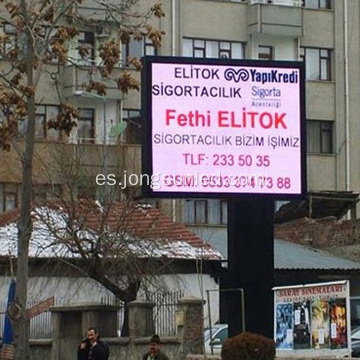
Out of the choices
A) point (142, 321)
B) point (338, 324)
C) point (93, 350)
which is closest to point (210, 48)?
point (142, 321)

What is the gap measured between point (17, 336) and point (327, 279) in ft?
80.0

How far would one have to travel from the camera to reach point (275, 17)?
57.3 meters

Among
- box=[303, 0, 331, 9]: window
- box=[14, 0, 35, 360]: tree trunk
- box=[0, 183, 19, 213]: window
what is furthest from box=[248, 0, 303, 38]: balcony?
box=[14, 0, 35, 360]: tree trunk

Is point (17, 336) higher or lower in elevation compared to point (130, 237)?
lower

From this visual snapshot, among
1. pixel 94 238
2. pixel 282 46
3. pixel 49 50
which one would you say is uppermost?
pixel 282 46

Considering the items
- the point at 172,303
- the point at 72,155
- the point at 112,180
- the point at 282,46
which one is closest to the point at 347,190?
the point at 282,46

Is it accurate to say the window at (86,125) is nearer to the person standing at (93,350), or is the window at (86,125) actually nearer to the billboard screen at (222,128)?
the person standing at (93,350)

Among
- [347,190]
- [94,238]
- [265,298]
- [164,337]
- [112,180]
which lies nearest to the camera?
[265,298]

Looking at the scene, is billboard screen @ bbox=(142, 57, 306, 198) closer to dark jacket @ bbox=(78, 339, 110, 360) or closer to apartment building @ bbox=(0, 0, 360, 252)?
dark jacket @ bbox=(78, 339, 110, 360)

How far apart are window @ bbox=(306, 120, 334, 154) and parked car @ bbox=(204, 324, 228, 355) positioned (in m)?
27.1

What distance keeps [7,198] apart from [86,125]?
4886 millimetres

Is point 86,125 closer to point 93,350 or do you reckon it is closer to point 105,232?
point 105,232

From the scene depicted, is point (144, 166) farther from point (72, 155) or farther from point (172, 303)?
point (72, 155)

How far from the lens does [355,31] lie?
2370 inches
